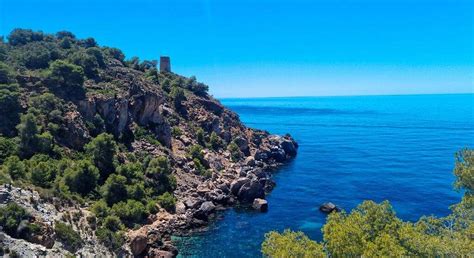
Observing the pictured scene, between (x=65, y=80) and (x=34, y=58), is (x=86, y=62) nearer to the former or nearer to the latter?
(x=34, y=58)

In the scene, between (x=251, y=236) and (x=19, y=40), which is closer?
(x=251, y=236)

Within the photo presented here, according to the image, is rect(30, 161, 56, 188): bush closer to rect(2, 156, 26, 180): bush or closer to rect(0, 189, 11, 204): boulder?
rect(2, 156, 26, 180): bush

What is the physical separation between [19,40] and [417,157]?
10674 centimetres

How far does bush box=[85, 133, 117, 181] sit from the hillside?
157 millimetres

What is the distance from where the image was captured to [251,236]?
173 ft

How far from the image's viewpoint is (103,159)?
193 ft

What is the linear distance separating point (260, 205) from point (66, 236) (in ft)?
107

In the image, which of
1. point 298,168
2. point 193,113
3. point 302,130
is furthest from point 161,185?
point 302,130

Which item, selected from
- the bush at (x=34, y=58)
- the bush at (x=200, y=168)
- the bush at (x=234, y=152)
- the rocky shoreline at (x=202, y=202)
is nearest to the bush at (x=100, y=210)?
the rocky shoreline at (x=202, y=202)

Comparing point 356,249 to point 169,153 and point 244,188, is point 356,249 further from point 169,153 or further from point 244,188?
point 169,153

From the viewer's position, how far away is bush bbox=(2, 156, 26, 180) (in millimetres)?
45250

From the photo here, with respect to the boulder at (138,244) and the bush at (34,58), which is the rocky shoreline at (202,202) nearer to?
the boulder at (138,244)

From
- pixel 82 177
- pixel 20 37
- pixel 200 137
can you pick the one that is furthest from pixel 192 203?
pixel 20 37

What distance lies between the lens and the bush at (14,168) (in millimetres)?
45250
